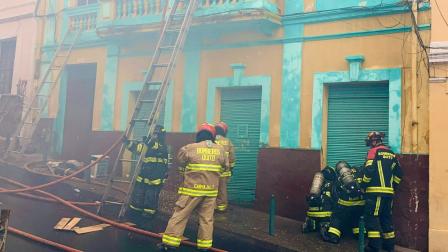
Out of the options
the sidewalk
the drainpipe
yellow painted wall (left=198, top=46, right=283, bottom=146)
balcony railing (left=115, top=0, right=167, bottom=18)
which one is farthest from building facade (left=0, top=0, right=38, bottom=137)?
the drainpipe

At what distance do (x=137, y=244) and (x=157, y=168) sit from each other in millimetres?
1732

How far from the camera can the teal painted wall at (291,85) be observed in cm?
868

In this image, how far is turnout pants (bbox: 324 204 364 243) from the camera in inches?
272

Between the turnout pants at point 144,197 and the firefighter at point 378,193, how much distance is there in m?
3.79

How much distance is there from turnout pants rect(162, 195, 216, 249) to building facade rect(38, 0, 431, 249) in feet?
9.01

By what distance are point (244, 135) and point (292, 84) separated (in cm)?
169

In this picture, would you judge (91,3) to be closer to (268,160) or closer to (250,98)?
(250,98)

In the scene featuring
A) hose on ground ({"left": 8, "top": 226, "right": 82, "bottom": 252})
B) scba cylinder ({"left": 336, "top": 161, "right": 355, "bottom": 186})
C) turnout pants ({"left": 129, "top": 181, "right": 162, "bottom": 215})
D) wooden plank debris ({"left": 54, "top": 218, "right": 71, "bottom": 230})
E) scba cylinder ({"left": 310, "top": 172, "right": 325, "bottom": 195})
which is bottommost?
hose on ground ({"left": 8, "top": 226, "right": 82, "bottom": 252})

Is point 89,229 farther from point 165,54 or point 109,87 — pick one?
point 109,87

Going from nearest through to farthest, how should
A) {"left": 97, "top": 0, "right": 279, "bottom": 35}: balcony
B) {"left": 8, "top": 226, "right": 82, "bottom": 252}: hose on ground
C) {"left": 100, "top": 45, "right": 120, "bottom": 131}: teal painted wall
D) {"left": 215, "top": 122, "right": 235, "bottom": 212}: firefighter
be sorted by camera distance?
{"left": 8, "top": 226, "right": 82, "bottom": 252}: hose on ground → {"left": 215, "top": 122, "right": 235, "bottom": 212}: firefighter → {"left": 97, "top": 0, "right": 279, "bottom": 35}: balcony → {"left": 100, "top": 45, "right": 120, "bottom": 131}: teal painted wall

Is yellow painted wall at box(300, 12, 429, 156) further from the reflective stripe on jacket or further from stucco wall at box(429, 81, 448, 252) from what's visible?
the reflective stripe on jacket

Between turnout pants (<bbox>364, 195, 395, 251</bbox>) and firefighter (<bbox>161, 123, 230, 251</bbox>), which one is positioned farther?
turnout pants (<bbox>364, 195, 395, 251</bbox>)

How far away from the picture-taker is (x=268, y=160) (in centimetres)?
883

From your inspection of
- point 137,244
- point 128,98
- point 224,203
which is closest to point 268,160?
point 224,203
